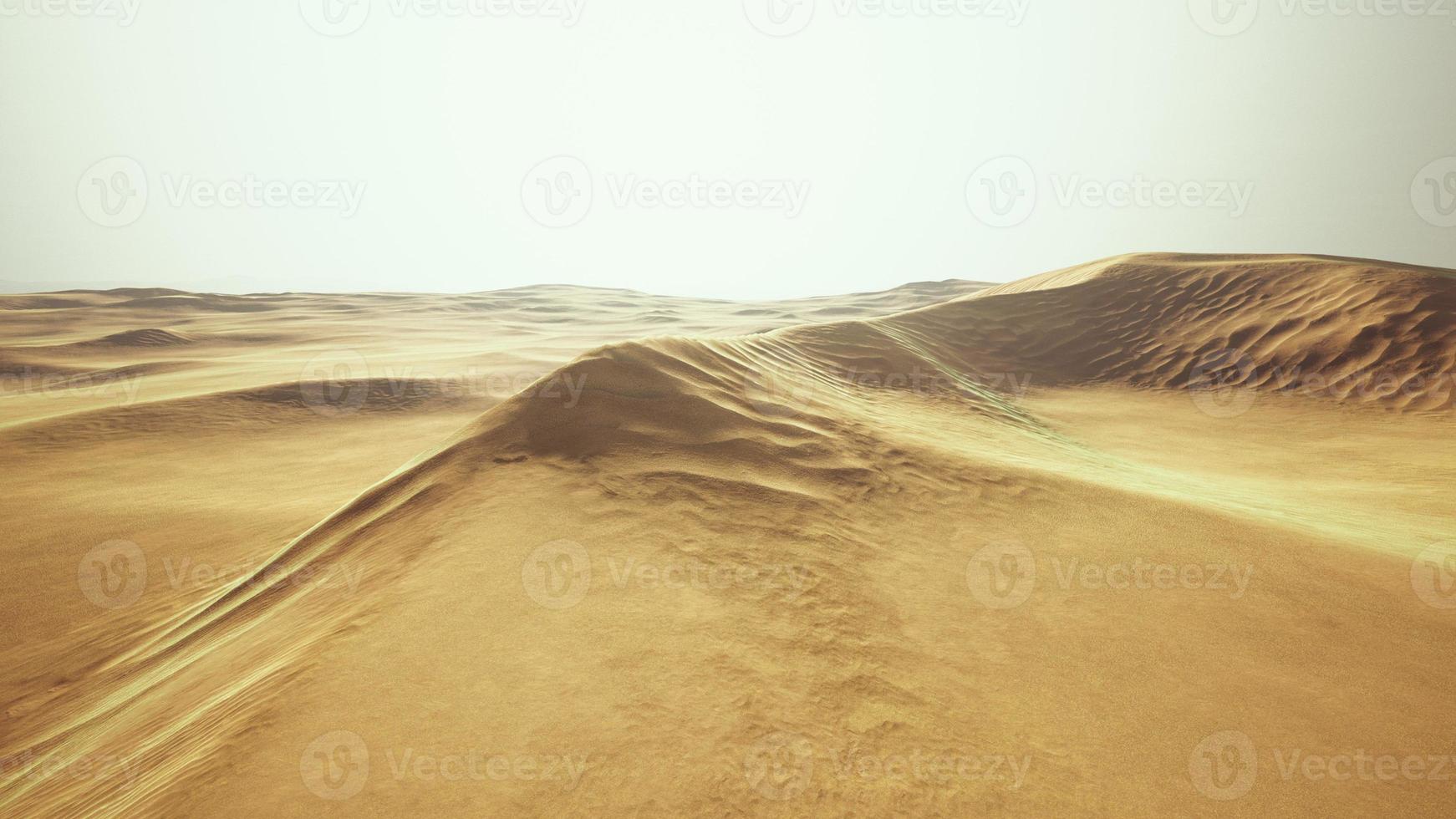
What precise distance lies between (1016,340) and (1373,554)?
1162 centimetres

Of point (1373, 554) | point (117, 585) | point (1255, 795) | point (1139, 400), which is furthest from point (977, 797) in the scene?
point (1139, 400)

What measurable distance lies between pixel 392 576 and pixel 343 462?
7.04 meters

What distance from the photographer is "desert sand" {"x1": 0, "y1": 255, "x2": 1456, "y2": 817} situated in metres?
2.44

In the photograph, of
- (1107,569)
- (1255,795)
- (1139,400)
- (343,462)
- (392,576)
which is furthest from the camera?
(1139,400)

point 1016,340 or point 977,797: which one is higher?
point 1016,340

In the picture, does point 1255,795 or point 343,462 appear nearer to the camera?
point 1255,795

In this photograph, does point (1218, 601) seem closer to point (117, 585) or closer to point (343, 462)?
point (117, 585)

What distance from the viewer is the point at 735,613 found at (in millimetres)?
3410

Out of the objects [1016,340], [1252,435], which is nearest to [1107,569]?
[1252,435]

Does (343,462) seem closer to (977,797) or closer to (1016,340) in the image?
(977,797)

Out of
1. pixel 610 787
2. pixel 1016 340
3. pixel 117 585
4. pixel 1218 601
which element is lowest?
pixel 117 585

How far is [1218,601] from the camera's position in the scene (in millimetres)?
3811

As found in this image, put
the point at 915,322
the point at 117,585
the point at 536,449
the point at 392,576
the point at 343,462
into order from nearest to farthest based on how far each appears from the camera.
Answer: the point at 392,576, the point at 536,449, the point at 117,585, the point at 343,462, the point at 915,322

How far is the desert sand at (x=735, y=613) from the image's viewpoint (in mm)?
2436
